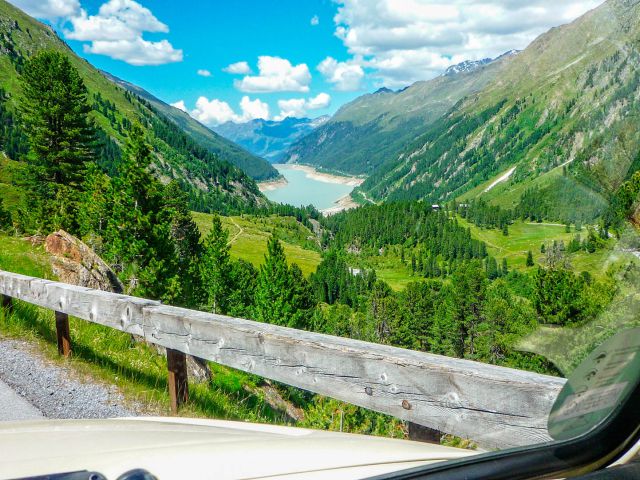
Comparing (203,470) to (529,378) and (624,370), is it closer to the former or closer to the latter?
(624,370)

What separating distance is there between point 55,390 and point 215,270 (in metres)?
62.1

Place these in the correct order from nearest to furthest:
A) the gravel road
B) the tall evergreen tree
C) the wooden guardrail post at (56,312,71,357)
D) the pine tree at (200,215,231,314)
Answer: the gravel road → the wooden guardrail post at (56,312,71,357) → the tall evergreen tree → the pine tree at (200,215,231,314)

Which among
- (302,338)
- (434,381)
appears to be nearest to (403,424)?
(302,338)

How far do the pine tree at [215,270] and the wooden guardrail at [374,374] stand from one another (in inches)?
2433

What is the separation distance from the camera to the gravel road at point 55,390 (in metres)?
6.22

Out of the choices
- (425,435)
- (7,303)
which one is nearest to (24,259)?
(7,303)

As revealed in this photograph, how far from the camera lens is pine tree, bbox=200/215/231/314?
222 feet

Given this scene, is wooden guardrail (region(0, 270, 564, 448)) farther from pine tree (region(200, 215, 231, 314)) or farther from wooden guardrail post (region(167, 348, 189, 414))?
pine tree (region(200, 215, 231, 314))

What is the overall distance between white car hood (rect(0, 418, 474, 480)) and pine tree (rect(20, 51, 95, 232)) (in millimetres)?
41155

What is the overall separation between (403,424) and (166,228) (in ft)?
124

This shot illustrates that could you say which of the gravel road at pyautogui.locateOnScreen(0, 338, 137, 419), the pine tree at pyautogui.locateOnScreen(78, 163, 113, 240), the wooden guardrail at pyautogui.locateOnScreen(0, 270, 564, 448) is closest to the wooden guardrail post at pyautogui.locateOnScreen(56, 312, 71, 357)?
the gravel road at pyautogui.locateOnScreen(0, 338, 137, 419)

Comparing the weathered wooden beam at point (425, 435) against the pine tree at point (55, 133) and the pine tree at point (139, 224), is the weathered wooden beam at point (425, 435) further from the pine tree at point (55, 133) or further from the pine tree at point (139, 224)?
the pine tree at point (55, 133)

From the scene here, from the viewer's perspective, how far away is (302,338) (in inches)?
171

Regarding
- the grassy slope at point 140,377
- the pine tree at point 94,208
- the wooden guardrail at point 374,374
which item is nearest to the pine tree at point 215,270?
the pine tree at point 94,208
